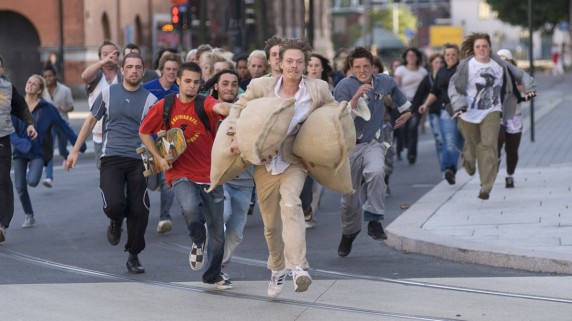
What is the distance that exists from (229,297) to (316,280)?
0.92 m

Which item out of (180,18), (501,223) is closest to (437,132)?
(501,223)

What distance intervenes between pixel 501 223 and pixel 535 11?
65.9 m

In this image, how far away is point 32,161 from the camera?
1520cm

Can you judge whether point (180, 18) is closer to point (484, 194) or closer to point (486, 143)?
point (486, 143)

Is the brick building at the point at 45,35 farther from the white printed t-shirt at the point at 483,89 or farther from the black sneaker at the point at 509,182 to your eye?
the white printed t-shirt at the point at 483,89

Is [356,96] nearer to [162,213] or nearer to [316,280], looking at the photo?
[316,280]

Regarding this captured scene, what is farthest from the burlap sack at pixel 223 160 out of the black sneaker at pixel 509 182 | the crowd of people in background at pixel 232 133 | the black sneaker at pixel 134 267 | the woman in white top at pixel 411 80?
the woman in white top at pixel 411 80

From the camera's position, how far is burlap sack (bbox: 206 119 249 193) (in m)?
8.88

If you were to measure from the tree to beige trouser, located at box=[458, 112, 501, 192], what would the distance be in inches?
2425

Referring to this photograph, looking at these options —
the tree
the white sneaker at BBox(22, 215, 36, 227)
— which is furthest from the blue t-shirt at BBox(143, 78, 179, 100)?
the tree

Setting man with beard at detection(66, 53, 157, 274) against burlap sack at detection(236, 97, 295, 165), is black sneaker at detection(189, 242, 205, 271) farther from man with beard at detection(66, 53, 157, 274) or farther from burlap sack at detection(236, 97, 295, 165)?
burlap sack at detection(236, 97, 295, 165)

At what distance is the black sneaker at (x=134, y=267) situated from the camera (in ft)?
34.7

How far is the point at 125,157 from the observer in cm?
1075

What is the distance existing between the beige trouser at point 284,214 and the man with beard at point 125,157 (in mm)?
1680
